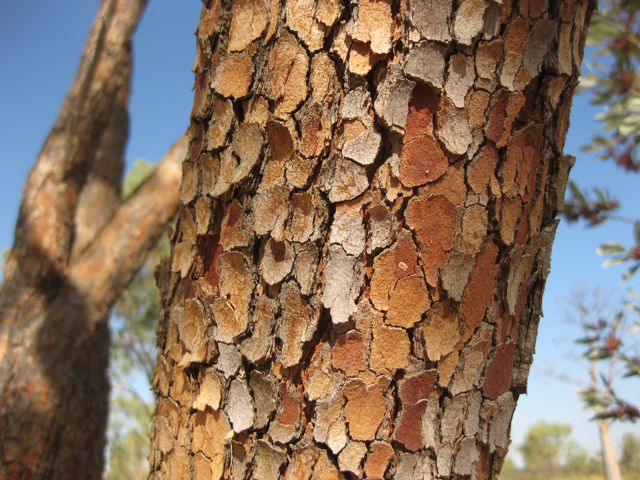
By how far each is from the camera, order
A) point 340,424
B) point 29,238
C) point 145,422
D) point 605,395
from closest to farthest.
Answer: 1. point 340,424
2. point 605,395
3. point 29,238
4. point 145,422

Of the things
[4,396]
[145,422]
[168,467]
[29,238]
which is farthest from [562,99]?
[145,422]

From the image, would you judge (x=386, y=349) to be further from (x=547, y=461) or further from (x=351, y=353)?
(x=547, y=461)

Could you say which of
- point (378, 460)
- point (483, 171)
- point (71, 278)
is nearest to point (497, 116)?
point (483, 171)

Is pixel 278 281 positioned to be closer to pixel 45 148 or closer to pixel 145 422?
pixel 45 148

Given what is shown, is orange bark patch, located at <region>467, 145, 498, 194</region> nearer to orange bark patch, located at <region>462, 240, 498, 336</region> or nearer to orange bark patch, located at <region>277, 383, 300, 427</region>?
orange bark patch, located at <region>462, 240, 498, 336</region>

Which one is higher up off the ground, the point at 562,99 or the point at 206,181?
the point at 562,99

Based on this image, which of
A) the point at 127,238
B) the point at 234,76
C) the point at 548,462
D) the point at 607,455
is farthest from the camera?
the point at 548,462

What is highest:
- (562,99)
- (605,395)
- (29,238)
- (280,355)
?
(29,238)
